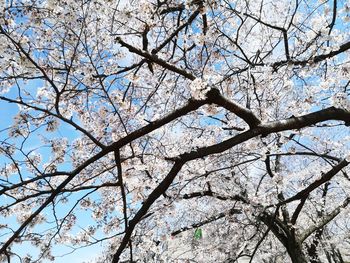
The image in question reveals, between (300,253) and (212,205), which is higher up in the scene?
(212,205)

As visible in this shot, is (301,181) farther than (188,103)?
Yes

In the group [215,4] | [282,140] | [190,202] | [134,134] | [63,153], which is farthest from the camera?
[190,202]

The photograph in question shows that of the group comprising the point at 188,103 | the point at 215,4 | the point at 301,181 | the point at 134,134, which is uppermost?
the point at 301,181

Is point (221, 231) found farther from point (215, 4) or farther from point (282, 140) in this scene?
point (215, 4)

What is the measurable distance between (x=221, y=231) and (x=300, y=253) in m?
3.82

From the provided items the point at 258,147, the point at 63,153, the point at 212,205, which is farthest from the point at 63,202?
the point at 212,205

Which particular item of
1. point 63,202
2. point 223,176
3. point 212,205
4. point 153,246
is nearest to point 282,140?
point 223,176

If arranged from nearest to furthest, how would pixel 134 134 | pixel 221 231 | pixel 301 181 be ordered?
pixel 134 134 → pixel 301 181 → pixel 221 231

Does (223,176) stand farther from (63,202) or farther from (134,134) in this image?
(134,134)

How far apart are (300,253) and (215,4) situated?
19.8ft

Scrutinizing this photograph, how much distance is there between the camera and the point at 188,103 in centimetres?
348

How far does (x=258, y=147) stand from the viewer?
683 cm

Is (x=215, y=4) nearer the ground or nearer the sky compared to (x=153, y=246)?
nearer the sky

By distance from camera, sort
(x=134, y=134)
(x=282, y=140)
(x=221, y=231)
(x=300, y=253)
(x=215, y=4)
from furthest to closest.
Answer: (x=221, y=231), (x=300, y=253), (x=282, y=140), (x=215, y=4), (x=134, y=134)
